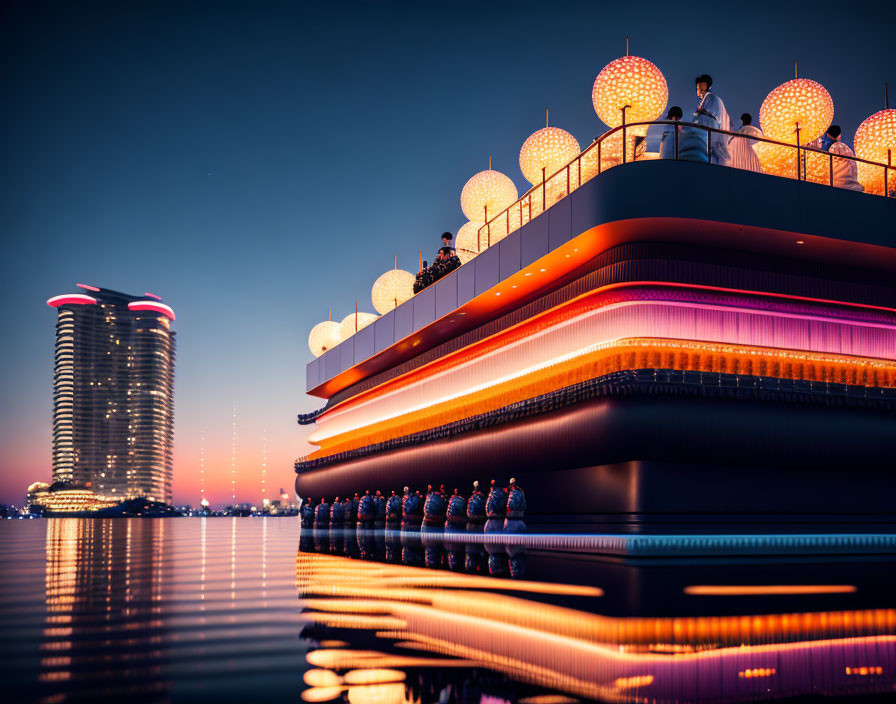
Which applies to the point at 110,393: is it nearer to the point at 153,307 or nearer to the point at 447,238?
the point at 153,307

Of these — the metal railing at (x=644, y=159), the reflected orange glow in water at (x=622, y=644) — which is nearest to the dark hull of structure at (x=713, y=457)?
the metal railing at (x=644, y=159)

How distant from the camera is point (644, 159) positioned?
1440 centimetres

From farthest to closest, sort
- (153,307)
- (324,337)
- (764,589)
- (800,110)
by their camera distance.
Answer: (153,307), (324,337), (800,110), (764,589)

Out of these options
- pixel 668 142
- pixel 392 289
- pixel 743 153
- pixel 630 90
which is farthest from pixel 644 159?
pixel 392 289

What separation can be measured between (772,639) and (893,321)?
14.3m

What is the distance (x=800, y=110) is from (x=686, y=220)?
18.8ft

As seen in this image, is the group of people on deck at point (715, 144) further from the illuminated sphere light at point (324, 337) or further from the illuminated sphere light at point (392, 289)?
the illuminated sphere light at point (324, 337)

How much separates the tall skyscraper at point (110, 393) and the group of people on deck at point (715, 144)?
14432 centimetres

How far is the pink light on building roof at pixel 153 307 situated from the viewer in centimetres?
15550

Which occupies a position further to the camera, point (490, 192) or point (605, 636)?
point (490, 192)

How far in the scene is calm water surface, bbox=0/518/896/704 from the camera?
335cm

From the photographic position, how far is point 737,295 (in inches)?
609

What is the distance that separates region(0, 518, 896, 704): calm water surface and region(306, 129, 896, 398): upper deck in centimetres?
673

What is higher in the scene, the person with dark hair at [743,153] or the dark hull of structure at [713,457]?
the person with dark hair at [743,153]
